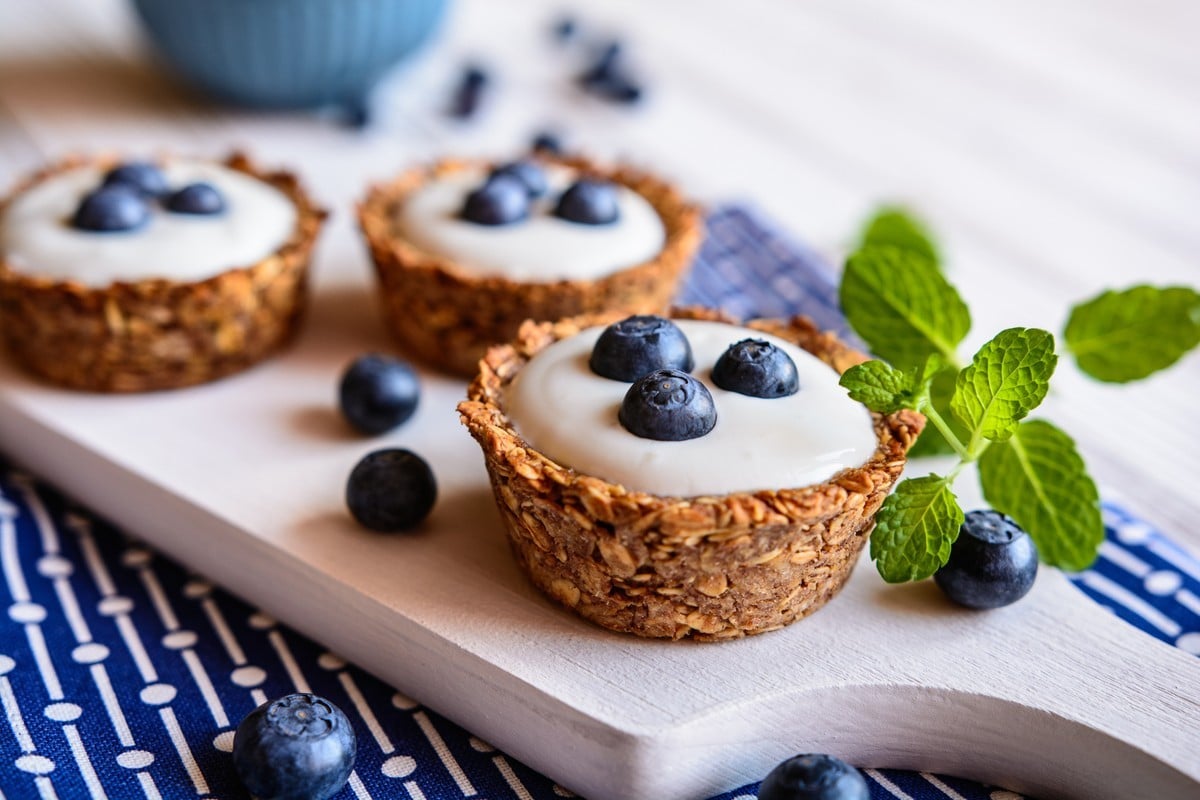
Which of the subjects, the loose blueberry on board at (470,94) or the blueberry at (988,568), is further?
the loose blueberry on board at (470,94)

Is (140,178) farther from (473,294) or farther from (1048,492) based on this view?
(1048,492)

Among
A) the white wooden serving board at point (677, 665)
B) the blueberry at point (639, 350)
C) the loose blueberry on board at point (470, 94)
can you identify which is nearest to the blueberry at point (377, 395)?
the white wooden serving board at point (677, 665)

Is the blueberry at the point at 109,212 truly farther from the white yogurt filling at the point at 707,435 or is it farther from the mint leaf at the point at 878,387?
the mint leaf at the point at 878,387

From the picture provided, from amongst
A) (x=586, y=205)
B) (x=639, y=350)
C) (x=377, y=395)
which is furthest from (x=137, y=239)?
(x=639, y=350)

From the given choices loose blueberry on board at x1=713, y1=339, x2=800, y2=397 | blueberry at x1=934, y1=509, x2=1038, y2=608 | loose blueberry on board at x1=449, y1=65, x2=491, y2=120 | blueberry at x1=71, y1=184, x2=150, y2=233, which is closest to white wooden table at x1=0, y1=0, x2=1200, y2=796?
loose blueberry on board at x1=449, y1=65, x2=491, y2=120

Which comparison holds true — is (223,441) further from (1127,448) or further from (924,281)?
(1127,448)
